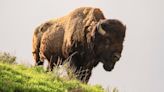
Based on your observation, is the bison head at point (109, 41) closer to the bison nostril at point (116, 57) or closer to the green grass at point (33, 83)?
the bison nostril at point (116, 57)

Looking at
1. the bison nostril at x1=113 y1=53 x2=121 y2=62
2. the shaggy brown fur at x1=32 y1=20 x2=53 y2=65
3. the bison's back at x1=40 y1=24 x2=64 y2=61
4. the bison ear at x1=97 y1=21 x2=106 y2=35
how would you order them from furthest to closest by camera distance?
the shaggy brown fur at x1=32 y1=20 x2=53 y2=65
the bison's back at x1=40 y1=24 x2=64 y2=61
the bison ear at x1=97 y1=21 x2=106 y2=35
the bison nostril at x1=113 y1=53 x2=121 y2=62

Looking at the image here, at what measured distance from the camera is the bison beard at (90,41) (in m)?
18.6

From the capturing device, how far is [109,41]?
745 inches

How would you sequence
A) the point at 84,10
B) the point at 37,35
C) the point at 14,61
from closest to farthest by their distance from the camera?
the point at 14,61 < the point at 84,10 < the point at 37,35

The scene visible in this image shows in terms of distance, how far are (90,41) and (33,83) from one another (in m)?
7.02

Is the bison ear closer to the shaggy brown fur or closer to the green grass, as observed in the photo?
the shaggy brown fur

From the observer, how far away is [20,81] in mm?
11867

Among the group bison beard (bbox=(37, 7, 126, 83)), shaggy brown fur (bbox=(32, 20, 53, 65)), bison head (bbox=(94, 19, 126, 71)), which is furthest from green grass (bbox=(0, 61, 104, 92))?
shaggy brown fur (bbox=(32, 20, 53, 65))

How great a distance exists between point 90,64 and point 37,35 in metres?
5.36

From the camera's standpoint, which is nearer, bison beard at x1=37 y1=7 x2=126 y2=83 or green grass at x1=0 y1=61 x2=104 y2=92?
green grass at x1=0 y1=61 x2=104 y2=92

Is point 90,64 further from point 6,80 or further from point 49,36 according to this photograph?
point 6,80

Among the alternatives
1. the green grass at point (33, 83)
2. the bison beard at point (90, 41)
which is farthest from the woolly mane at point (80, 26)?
the green grass at point (33, 83)

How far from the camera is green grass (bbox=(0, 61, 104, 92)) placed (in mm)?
Answer: 11072

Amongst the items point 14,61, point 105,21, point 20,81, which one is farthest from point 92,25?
point 20,81
